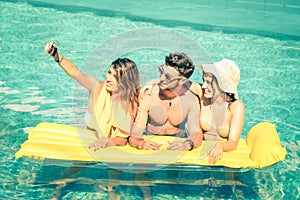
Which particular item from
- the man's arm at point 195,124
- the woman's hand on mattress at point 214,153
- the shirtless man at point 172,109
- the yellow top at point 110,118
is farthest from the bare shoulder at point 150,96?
the woman's hand on mattress at point 214,153

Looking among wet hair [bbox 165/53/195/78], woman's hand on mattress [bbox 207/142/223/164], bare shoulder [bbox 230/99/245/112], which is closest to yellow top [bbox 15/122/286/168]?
woman's hand on mattress [bbox 207/142/223/164]

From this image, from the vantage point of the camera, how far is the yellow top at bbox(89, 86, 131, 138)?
147 inches

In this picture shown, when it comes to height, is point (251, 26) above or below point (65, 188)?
above

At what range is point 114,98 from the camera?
3.76 metres

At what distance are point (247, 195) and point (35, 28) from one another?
4975 millimetres

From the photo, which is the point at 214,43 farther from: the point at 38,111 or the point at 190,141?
the point at 190,141

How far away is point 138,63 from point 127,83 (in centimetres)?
306

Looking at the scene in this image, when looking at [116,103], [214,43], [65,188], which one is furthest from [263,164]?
[214,43]

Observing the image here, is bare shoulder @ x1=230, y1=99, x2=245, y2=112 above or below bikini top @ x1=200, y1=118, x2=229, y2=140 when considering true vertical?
above

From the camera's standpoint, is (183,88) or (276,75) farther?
(276,75)

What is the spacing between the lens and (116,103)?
3.76 meters

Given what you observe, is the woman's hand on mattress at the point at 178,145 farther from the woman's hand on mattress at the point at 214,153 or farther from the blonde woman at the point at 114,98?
the blonde woman at the point at 114,98

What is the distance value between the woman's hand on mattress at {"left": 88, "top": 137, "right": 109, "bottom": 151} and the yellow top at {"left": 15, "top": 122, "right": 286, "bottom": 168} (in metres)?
0.03

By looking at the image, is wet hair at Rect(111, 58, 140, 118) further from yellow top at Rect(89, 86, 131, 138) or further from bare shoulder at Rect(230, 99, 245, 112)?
bare shoulder at Rect(230, 99, 245, 112)
